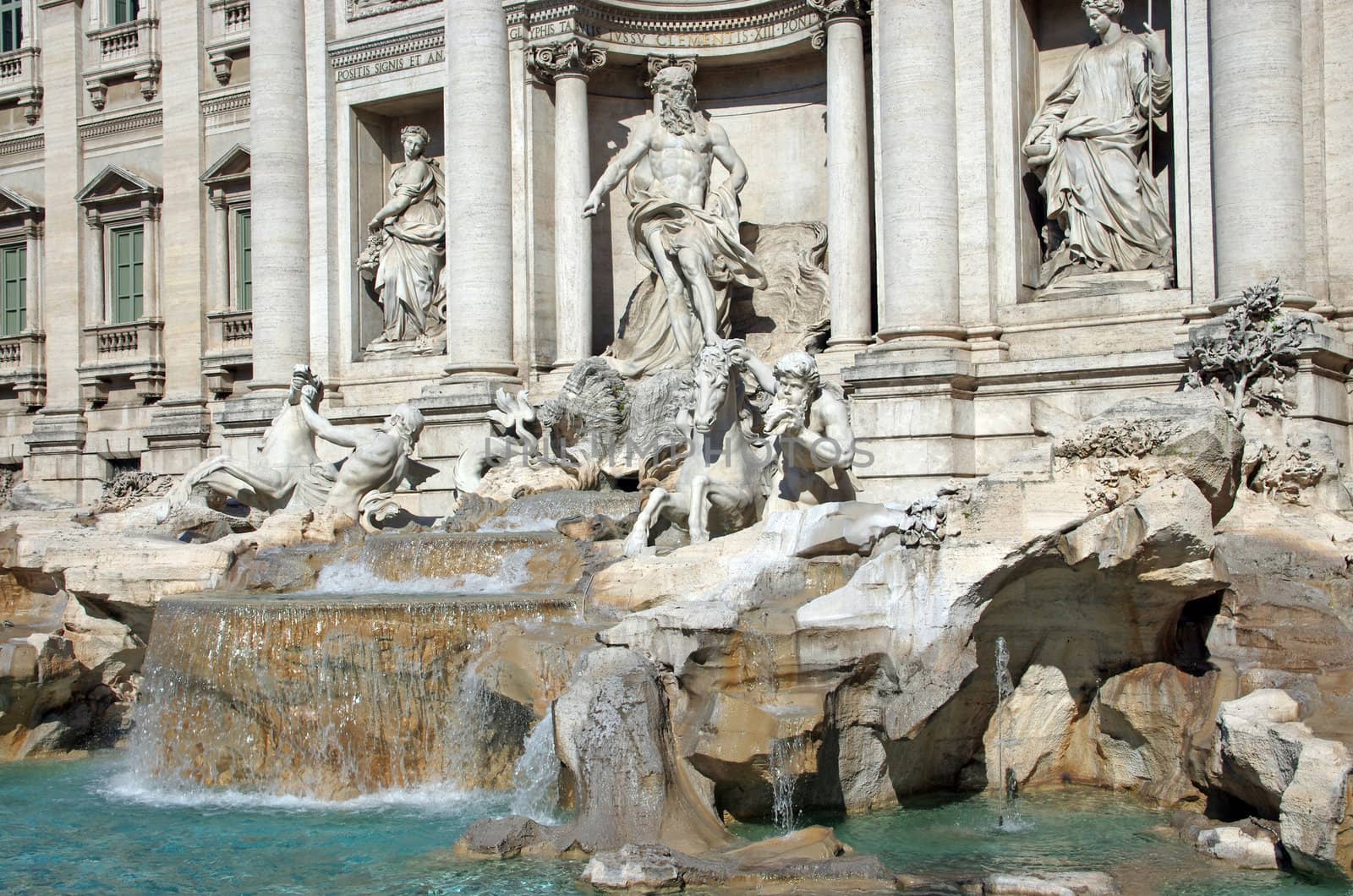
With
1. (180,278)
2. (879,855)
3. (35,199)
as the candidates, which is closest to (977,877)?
(879,855)

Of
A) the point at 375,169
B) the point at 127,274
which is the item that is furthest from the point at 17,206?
the point at 375,169

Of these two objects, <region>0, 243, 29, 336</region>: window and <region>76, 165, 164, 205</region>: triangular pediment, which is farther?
<region>0, 243, 29, 336</region>: window

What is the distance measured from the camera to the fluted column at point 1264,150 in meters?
13.5

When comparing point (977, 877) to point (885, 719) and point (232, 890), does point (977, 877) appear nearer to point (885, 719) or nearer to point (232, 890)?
point (885, 719)

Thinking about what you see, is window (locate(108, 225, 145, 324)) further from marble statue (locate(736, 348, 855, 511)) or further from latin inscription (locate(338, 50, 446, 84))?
marble statue (locate(736, 348, 855, 511))

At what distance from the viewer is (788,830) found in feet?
31.2

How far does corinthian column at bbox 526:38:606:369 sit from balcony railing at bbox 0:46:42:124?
32.9ft

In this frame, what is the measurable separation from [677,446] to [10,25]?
15026 mm

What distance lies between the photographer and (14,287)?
24.2 metres

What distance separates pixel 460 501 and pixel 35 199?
478 inches

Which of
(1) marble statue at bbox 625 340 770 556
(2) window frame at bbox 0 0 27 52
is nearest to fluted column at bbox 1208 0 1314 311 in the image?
(1) marble statue at bbox 625 340 770 556

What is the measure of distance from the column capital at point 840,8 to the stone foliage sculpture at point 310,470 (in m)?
6.21

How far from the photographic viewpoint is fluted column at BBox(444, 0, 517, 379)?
58.7 feet

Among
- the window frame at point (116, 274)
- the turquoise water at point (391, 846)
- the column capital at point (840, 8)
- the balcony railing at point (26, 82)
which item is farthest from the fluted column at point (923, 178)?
the balcony railing at point (26, 82)
